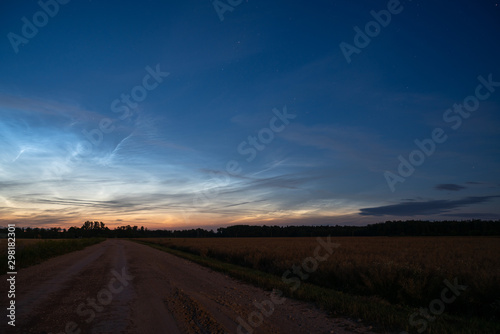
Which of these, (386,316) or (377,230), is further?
(377,230)

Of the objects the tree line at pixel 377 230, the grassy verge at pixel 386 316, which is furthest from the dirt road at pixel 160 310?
the tree line at pixel 377 230

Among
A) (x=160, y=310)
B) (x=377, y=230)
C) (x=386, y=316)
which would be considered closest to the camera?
(x=386, y=316)

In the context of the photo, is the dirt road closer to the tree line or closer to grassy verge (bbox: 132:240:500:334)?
grassy verge (bbox: 132:240:500:334)

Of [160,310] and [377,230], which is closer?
[160,310]

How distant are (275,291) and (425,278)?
16.9ft

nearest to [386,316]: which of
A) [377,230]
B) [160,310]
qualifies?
[160,310]

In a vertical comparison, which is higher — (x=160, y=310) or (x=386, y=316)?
(x=160, y=310)

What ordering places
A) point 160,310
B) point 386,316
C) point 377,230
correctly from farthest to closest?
point 377,230 → point 160,310 → point 386,316

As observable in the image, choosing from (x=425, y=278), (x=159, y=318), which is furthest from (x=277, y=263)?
(x=159, y=318)

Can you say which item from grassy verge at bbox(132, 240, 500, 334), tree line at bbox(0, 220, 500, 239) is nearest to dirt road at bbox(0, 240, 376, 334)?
grassy verge at bbox(132, 240, 500, 334)

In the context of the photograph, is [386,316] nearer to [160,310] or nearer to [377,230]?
[160,310]

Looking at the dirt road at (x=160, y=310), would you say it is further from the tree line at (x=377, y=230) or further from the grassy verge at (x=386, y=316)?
the tree line at (x=377, y=230)

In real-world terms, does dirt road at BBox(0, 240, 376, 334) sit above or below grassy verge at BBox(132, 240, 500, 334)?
above

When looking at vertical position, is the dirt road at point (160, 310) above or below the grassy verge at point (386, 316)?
above
